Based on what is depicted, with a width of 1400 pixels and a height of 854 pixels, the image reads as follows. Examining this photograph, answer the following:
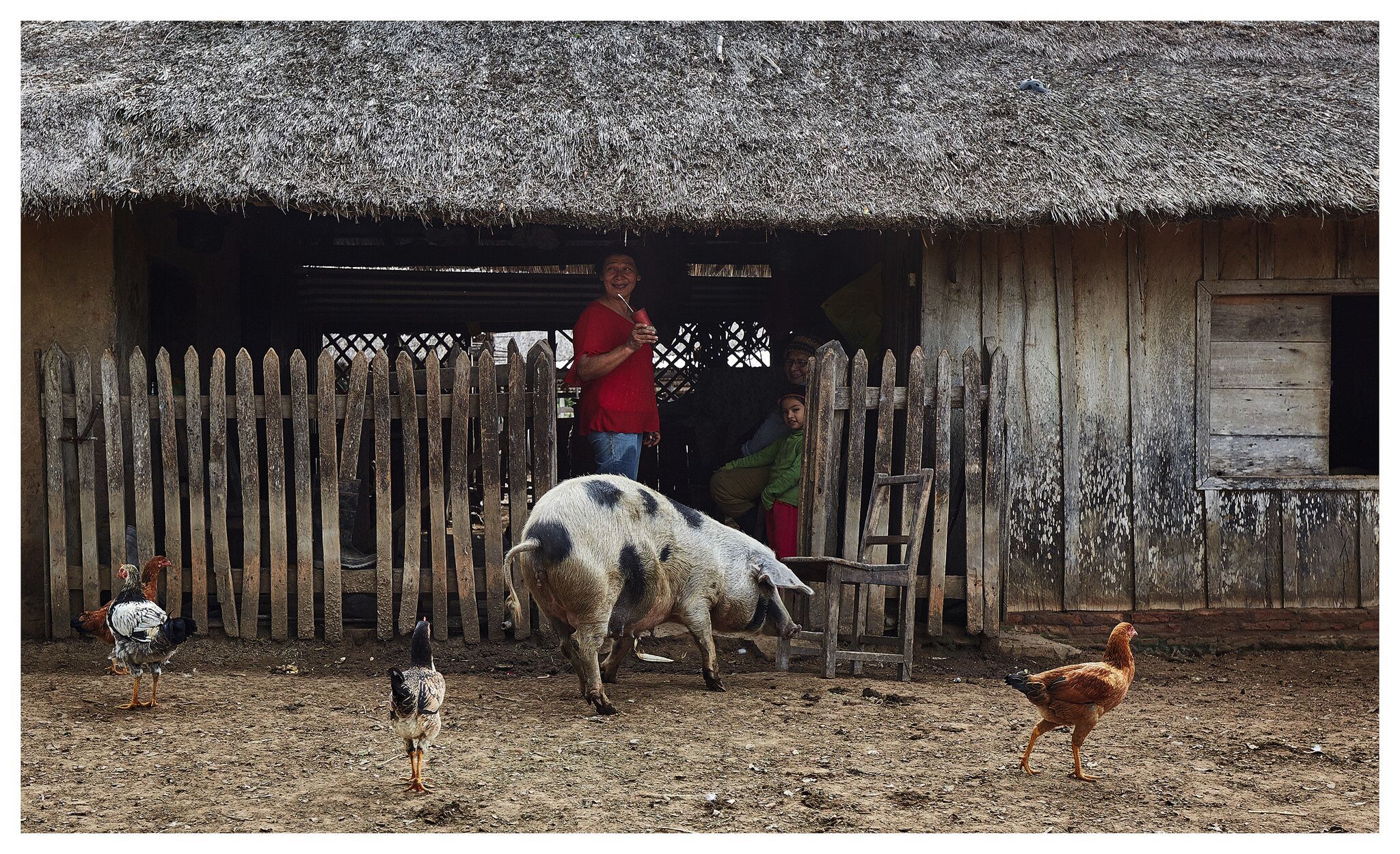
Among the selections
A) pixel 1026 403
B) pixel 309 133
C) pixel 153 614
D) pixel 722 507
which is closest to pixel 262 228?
pixel 309 133

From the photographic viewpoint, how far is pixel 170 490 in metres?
5.82

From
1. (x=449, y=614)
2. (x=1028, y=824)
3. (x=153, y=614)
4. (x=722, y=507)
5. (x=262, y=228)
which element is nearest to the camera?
(x=1028, y=824)

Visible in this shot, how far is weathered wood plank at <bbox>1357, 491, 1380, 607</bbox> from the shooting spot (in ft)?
21.2

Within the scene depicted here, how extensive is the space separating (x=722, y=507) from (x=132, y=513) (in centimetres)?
362

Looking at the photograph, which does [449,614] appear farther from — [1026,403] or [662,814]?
[1026,403]

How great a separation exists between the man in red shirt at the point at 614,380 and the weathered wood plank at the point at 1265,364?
348 centimetres

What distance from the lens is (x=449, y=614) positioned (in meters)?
6.32

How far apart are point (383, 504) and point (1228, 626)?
5.06m

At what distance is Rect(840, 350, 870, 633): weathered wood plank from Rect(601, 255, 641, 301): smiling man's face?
1.40 m

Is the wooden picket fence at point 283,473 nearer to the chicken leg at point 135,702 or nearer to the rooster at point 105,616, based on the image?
the rooster at point 105,616

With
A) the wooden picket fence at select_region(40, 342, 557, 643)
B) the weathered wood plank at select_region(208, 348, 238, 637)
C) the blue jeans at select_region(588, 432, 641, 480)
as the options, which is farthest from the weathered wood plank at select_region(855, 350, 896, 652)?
the weathered wood plank at select_region(208, 348, 238, 637)

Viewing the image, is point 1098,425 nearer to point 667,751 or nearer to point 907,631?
point 907,631

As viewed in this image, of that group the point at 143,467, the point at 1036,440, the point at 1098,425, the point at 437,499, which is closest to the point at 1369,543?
the point at 1098,425

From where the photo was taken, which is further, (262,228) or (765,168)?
(262,228)
